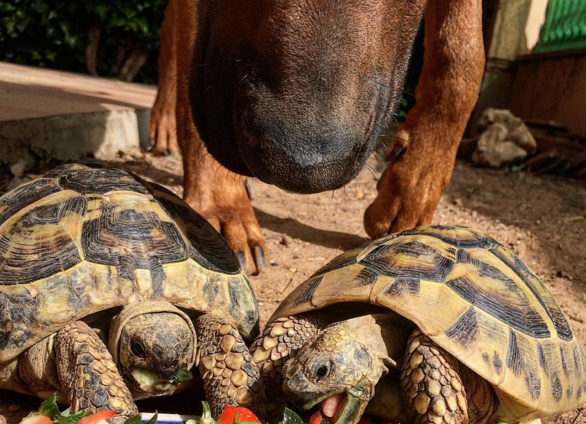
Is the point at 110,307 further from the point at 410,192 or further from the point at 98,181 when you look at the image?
the point at 410,192

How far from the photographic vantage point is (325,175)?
5.98ft

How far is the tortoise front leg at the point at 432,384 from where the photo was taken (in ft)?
5.75

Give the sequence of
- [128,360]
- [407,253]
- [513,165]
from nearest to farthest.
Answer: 1. [128,360]
2. [407,253]
3. [513,165]

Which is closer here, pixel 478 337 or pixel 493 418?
pixel 478 337

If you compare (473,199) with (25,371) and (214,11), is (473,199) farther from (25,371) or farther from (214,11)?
(25,371)

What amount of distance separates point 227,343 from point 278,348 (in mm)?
160

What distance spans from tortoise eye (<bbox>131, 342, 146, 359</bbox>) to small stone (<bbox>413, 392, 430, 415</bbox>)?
711 millimetres

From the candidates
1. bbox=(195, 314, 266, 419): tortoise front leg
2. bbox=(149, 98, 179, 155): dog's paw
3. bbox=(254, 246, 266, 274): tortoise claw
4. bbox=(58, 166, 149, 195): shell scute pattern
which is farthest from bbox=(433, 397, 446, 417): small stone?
bbox=(149, 98, 179, 155): dog's paw

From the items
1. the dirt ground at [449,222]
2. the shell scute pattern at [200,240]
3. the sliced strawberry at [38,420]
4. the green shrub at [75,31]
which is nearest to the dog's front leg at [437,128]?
the dirt ground at [449,222]

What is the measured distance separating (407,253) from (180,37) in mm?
1592

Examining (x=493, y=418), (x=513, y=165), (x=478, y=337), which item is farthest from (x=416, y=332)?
(x=513, y=165)

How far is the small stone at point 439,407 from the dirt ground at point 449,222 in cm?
64

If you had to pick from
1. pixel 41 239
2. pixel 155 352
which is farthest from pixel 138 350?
pixel 41 239

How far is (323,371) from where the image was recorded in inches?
66.7
